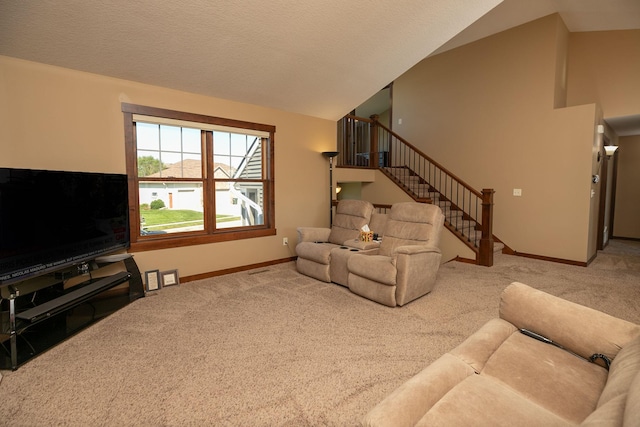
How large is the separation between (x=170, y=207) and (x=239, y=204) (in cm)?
101

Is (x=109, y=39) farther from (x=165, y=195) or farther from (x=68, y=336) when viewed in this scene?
(x=68, y=336)

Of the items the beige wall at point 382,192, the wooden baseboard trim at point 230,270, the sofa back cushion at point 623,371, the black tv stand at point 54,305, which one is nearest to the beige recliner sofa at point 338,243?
the wooden baseboard trim at point 230,270

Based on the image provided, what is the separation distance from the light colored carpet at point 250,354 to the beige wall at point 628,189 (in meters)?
4.77

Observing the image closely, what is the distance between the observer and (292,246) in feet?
17.3

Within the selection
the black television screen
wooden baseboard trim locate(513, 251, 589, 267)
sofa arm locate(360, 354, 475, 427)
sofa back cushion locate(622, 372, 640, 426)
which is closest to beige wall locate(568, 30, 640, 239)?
wooden baseboard trim locate(513, 251, 589, 267)

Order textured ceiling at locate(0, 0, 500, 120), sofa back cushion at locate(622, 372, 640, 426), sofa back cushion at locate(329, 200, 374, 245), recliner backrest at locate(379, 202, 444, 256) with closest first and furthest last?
sofa back cushion at locate(622, 372, 640, 426), textured ceiling at locate(0, 0, 500, 120), recliner backrest at locate(379, 202, 444, 256), sofa back cushion at locate(329, 200, 374, 245)

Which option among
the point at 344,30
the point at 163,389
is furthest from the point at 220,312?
the point at 344,30

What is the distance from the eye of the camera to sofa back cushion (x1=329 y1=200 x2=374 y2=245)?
4508 mm

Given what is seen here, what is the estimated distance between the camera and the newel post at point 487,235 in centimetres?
487

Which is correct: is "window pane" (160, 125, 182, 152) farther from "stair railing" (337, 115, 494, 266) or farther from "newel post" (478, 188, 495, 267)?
"newel post" (478, 188, 495, 267)

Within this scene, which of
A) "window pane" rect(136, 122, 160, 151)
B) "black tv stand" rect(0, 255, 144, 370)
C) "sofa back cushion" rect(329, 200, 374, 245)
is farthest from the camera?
"sofa back cushion" rect(329, 200, 374, 245)

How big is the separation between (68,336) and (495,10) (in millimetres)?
7071

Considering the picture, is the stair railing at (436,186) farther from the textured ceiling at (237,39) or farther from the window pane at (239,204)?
the textured ceiling at (237,39)

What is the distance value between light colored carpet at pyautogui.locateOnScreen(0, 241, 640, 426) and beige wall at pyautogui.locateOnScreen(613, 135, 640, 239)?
4770mm
